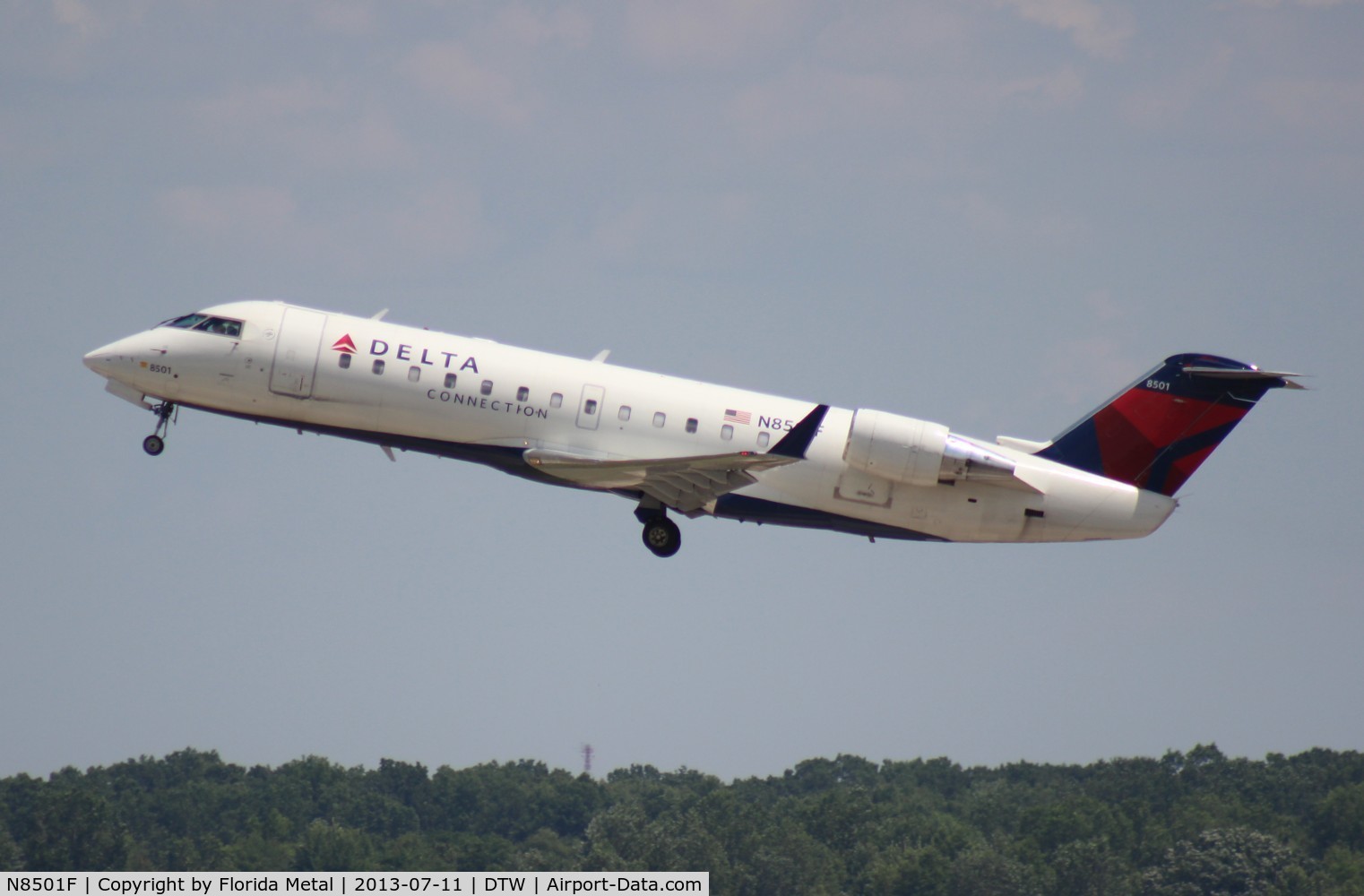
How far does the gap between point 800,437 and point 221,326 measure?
40.0 ft

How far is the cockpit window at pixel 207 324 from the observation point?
38125 millimetres

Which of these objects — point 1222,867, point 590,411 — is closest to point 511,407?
point 590,411

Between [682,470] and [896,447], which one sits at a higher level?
[896,447]

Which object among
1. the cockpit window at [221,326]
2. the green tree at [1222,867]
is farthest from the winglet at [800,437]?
the green tree at [1222,867]

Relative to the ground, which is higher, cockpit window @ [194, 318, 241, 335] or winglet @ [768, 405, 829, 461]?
cockpit window @ [194, 318, 241, 335]

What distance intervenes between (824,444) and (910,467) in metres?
1.84

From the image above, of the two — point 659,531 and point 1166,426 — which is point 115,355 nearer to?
point 659,531

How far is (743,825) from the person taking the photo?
99.2 m

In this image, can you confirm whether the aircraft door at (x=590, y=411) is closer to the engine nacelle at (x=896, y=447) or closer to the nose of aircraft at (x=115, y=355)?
the engine nacelle at (x=896, y=447)

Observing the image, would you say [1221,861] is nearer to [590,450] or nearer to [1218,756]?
[1218,756]

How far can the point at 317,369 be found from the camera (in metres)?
37.5

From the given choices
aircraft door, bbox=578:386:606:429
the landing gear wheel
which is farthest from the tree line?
aircraft door, bbox=578:386:606:429

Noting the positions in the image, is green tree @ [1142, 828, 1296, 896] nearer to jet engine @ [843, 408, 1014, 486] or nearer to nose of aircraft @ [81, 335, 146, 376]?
jet engine @ [843, 408, 1014, 486]

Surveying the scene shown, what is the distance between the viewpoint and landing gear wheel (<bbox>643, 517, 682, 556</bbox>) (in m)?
39.2
